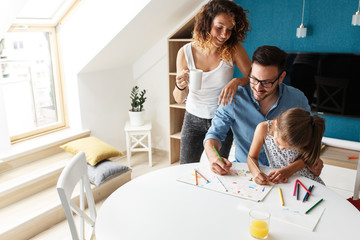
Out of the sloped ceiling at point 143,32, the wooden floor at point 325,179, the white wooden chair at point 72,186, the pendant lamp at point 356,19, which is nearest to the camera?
the white wooden chair at point 72,186

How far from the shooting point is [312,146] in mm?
1357

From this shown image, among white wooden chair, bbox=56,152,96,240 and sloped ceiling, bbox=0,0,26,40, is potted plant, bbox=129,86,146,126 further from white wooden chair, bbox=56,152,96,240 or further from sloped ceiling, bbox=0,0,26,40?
white wooden chair, bbox=56,152,96,240

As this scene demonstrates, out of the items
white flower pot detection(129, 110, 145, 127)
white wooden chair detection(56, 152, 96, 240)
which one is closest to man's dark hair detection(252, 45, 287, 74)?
white wooden chair detection(56, 152, 96, 240)

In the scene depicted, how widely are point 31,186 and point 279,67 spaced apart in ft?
7.01

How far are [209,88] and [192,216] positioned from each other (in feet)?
3.02

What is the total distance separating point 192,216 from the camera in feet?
3.73

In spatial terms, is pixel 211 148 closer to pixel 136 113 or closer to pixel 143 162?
pixel 136 113

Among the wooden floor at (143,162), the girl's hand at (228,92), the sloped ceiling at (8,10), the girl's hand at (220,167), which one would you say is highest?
the sloped ceiling at (8,10)

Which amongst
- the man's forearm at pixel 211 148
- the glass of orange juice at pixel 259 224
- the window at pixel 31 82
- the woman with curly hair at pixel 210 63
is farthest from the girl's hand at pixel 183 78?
the window at pixel 31 82

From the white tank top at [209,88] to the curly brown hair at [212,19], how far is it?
6 cm

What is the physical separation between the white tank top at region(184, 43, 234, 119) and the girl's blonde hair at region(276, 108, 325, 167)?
57cm

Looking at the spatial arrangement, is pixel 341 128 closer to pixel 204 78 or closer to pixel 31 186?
pixel 204 78

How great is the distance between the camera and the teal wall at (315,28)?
2705 mm

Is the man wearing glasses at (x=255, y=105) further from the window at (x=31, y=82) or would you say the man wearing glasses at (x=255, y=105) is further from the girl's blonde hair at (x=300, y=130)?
the window at (x=31, y=82)
